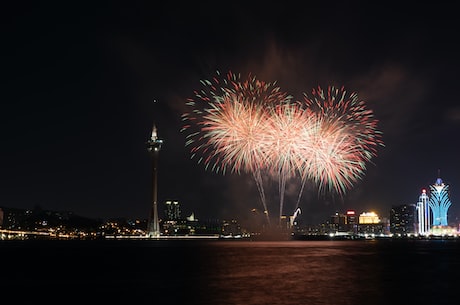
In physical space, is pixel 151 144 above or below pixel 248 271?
above

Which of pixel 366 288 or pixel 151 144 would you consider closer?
pixel 366 288

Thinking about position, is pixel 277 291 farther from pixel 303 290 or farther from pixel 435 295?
pixel 435 295

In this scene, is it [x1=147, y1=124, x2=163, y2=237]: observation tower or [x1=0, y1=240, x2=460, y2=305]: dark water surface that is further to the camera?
[x1=147, y1=124, x2=163, y2=237]: observation tower

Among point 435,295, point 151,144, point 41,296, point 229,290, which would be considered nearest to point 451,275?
point 435,295

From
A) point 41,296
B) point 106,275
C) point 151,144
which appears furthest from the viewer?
point 151,144

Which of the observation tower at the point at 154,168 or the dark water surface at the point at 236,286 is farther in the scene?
the observation tower at the point at 154,168

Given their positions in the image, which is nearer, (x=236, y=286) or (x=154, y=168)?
(x=236, y=286)

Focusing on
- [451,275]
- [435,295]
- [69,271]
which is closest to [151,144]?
[69,271]

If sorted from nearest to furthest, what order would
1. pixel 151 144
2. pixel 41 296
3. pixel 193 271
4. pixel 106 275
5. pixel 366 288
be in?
pixel 41 296, pixel 366 288, pixel 106 275, pixel 193 271, pixel 151 144

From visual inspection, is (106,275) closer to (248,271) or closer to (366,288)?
(248,271)
